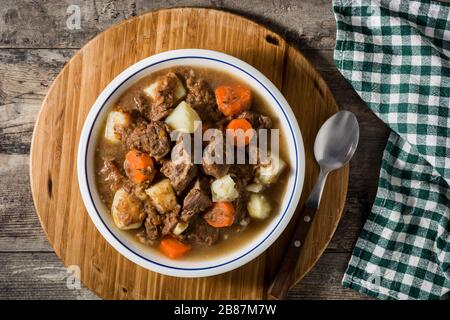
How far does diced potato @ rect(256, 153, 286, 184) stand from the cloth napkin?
676mm

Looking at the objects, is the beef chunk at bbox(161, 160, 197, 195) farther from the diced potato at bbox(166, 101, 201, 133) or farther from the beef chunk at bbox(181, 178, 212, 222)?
the diced potato at bbox(166, 101, 201, 133)

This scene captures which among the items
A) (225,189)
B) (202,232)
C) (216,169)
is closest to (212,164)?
(216,169)

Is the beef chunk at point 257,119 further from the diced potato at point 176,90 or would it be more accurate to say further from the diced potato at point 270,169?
the diced potato at point 176,90

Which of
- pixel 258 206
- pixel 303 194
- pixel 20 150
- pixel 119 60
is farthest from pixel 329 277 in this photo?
pixel 20 150

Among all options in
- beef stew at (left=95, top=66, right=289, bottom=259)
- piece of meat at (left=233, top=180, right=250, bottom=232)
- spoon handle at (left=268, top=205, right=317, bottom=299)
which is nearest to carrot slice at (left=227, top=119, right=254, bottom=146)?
beef stew at (left=95, top=66, right=289, bottom=259)

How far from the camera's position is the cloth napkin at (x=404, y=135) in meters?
2.70

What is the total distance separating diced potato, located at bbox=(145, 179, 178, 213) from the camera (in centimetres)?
243

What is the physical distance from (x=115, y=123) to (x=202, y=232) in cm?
70

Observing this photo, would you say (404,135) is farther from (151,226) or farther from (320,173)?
(151,226)

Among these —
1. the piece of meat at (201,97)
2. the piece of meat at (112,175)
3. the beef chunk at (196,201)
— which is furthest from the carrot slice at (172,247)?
the piece of meat at (201,97)

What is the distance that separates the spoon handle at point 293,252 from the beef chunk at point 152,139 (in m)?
0.82

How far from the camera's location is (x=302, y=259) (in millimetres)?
2719

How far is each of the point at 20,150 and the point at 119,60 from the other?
2.64 feet

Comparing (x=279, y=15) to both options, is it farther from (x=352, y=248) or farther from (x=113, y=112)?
(x=352, y=248)
